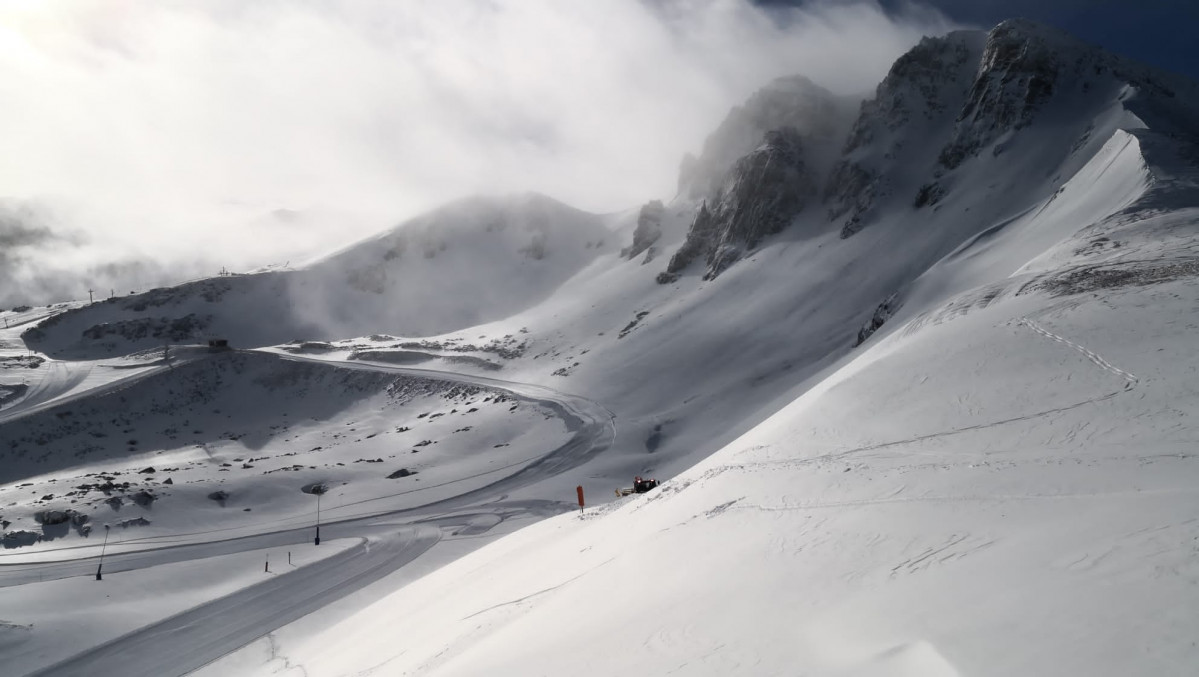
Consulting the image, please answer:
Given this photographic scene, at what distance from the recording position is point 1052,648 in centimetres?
577

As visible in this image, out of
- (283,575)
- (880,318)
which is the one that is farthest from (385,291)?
(283,575)

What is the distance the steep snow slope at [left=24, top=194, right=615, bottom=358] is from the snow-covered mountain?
86cm

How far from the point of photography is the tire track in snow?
14914 millimetres

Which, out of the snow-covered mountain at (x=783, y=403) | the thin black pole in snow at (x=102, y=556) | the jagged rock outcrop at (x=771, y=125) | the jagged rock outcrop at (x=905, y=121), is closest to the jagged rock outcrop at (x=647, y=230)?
the snow-covered mountain at (x=783, y=403)

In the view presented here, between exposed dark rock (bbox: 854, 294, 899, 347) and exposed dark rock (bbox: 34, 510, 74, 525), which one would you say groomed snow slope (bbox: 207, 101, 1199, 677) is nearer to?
exposed dark rock (bbox: 34, 510, 74, 525)

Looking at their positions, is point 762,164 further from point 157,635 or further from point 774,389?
point 157,635

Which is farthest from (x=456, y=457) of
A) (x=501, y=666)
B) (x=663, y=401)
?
(x=501, y=666)

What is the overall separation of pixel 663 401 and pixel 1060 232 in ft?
112

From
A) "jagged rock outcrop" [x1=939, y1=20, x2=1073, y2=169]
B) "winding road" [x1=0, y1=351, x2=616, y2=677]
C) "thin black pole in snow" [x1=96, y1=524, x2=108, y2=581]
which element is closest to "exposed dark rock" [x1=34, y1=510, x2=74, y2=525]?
"thin black pole in snow" [x1=96, y1=524, x2=108, y2=581]

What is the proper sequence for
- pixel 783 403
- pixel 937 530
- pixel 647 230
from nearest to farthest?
pixel 937 530
pixel 783 403
pixel 647 230

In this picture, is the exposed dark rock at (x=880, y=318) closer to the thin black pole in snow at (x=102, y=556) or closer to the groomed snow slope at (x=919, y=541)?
the groomed snow slope at (x=919, y=541)

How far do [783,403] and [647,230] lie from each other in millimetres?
77048

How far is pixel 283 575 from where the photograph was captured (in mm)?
32156

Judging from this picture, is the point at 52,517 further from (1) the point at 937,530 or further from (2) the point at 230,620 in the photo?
(1) the point at 937,530
